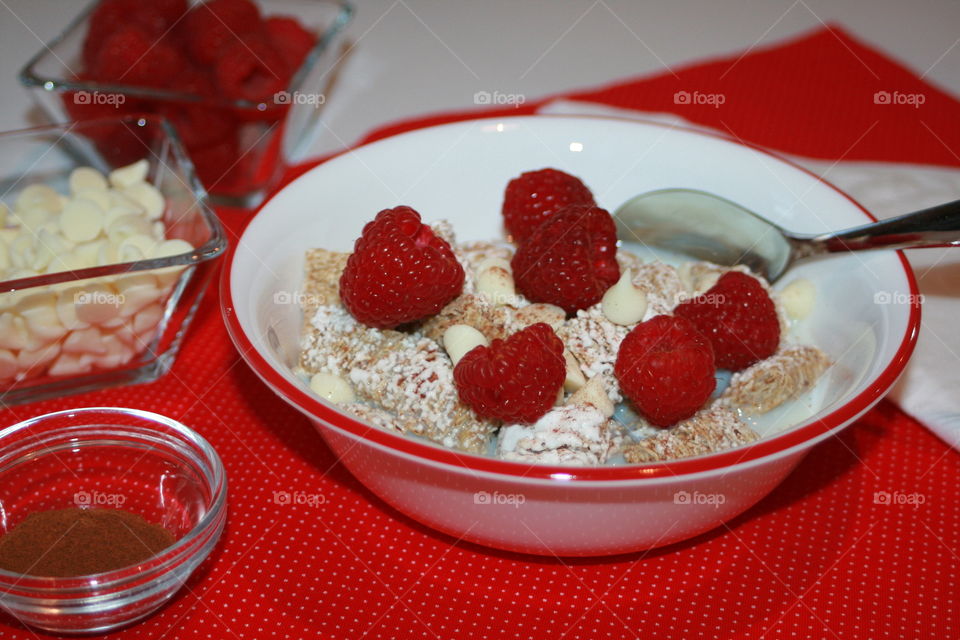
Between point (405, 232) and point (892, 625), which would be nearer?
point (892, 625)

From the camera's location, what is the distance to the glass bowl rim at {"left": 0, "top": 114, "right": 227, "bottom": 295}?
108cm

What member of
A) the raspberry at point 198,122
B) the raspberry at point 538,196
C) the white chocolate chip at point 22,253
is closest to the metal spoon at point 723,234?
the raspberry at point 538,196

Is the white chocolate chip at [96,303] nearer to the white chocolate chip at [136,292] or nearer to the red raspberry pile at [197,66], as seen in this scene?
the white chocolate chip at [136,292]

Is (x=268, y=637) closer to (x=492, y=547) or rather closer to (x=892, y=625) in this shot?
(x=492, y=547)

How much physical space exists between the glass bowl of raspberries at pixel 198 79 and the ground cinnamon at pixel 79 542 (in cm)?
75

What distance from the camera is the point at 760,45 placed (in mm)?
2031

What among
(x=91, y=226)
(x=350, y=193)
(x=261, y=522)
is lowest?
(x=261, y=522)

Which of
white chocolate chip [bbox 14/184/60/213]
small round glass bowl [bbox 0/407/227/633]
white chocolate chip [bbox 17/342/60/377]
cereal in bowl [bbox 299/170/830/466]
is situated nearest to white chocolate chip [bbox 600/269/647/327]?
cereal in bowl [bbox 299/170/830/466]

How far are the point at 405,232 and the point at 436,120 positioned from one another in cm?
66

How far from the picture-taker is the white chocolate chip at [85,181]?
138 cm

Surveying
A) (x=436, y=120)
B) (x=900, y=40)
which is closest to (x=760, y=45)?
(x=900, y=40)

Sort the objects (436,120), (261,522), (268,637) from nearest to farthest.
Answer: (268,637)
(261,522)
(436,120)

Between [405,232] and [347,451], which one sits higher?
[405,232]

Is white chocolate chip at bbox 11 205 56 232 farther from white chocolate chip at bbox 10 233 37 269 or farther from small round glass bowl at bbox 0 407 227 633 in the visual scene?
small round glass bowl at bbox 0 407 227 633
